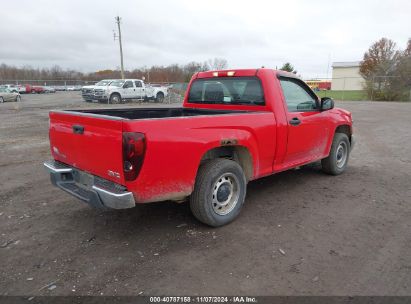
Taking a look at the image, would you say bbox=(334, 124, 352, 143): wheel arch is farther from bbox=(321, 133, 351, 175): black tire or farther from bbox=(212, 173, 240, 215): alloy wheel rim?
bbox=(212, 173, 240, 215): alloy wheel rim

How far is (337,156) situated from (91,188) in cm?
456

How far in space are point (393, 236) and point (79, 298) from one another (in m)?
3.30

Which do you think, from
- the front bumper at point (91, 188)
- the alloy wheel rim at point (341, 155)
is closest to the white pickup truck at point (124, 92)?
the alloy wheel rim at point (341, 155)

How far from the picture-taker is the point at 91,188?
11.9ft

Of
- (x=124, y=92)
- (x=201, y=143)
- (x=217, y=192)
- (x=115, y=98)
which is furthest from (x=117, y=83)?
(x=201, y=143)

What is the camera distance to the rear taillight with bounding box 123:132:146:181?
123 inches

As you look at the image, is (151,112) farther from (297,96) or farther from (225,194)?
(297,96)

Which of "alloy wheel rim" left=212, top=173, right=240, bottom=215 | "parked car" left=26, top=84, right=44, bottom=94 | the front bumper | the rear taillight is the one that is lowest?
"alloy wheel rim" left=212, top=173, right=240, bottom=215

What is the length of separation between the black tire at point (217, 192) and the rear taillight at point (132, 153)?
33.8 inches

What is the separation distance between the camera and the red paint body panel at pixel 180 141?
3.27 m

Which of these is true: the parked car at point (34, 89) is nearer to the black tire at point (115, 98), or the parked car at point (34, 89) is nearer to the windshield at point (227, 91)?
the black tire at point (115, 98)

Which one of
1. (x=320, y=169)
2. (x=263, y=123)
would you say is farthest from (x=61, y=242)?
(x=320, y=169)

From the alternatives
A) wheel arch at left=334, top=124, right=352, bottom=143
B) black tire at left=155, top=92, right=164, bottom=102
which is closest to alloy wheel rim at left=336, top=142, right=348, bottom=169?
wheel arch at left=334, top=124, right=352, bottom=143

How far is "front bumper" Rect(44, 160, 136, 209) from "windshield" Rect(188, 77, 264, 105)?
239 cm
